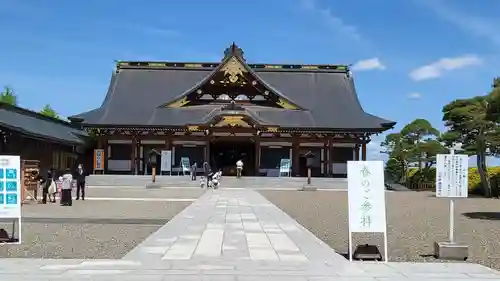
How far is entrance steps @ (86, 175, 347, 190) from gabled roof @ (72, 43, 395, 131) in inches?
163

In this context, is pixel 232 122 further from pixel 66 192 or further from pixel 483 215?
pixel 483 215

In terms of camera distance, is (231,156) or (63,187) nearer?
(63,187)

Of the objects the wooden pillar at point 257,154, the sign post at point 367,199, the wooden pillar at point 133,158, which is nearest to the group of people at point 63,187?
the sign post at point 367,199

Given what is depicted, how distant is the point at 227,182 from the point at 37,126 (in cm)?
1116

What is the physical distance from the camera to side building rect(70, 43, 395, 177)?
33438 mm

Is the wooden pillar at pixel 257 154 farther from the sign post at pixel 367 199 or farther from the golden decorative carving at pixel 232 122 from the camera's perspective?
the sign post at pixel 367 199

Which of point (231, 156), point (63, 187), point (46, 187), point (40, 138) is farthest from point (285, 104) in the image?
point (63, 187)

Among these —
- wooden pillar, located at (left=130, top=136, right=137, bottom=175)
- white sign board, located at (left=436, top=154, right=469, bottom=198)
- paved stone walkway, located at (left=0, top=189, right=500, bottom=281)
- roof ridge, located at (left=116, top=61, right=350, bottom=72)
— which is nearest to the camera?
paved stone walkway, located at (left=0, top=189, right=500, bottom=281)

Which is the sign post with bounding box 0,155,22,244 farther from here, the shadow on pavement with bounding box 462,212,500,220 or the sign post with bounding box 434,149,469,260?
the shadow on pavement with bounding box 462,212,500,220

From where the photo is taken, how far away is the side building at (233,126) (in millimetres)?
33438

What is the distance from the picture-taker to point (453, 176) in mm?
8492

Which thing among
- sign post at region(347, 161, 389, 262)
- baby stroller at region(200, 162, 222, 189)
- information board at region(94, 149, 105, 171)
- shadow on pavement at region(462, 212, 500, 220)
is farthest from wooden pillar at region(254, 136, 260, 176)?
sign post at region(347, 161, 389, 262)

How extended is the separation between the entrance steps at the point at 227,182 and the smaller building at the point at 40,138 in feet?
9.45

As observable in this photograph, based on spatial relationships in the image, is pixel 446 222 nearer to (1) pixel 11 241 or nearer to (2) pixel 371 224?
(2) pixel 371 224
